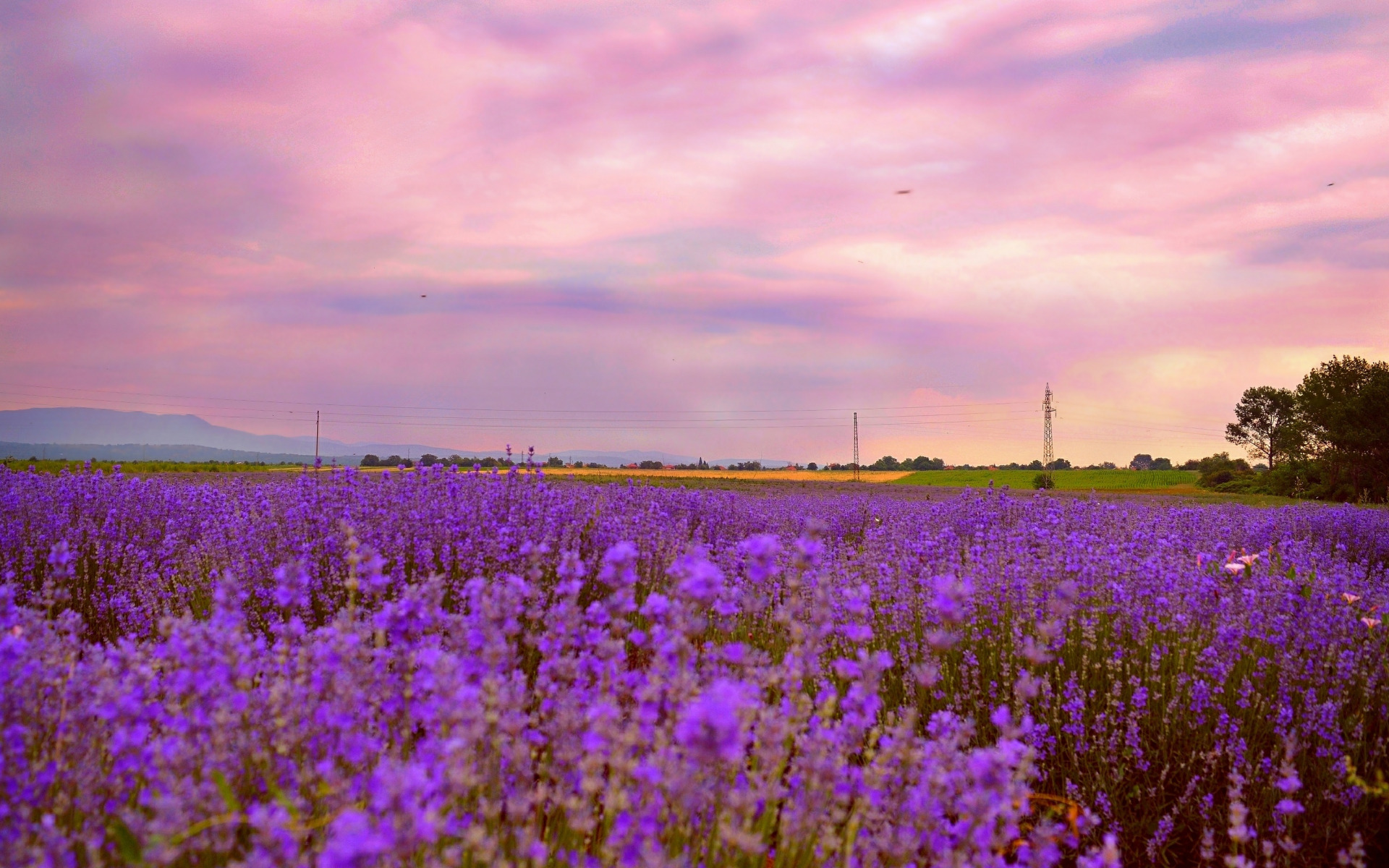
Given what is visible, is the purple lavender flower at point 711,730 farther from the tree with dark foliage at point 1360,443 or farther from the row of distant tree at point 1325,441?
the tree with dark foliage at point 1360,443

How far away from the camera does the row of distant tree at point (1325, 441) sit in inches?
1006

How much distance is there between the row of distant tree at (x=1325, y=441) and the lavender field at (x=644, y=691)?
16.3 meters

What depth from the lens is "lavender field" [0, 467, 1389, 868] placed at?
63.3 inches

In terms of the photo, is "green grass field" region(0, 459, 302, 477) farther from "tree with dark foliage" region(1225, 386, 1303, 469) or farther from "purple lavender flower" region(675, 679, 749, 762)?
"tree with dark foliage" region(1225, 386, 1303, 469)

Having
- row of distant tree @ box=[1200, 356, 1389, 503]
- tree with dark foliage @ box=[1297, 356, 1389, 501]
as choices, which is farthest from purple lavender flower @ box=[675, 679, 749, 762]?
tree with dark foliage @ box=[1297, 356, 1389, 501]

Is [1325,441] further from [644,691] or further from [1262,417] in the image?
[644,691]

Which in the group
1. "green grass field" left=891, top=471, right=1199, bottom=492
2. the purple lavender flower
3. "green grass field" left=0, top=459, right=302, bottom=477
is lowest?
"green grass field" left=891, top=471, right=1199, bottom=492

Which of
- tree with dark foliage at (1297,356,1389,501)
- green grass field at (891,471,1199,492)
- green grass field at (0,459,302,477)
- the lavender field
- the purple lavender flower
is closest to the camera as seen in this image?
the purple lavender flower

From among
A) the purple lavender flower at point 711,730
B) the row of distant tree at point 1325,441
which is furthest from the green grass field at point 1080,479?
the purple lavender flower at point 711,730

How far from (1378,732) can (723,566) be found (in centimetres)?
309

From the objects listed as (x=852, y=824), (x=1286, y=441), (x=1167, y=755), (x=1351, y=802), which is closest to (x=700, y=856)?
(x=852, y=824)

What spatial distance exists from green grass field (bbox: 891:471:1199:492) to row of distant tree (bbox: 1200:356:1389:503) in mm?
1424

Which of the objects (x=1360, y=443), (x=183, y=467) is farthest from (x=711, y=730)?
(x=1360, y=443)

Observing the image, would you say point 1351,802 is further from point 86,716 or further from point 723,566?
point 86,716
